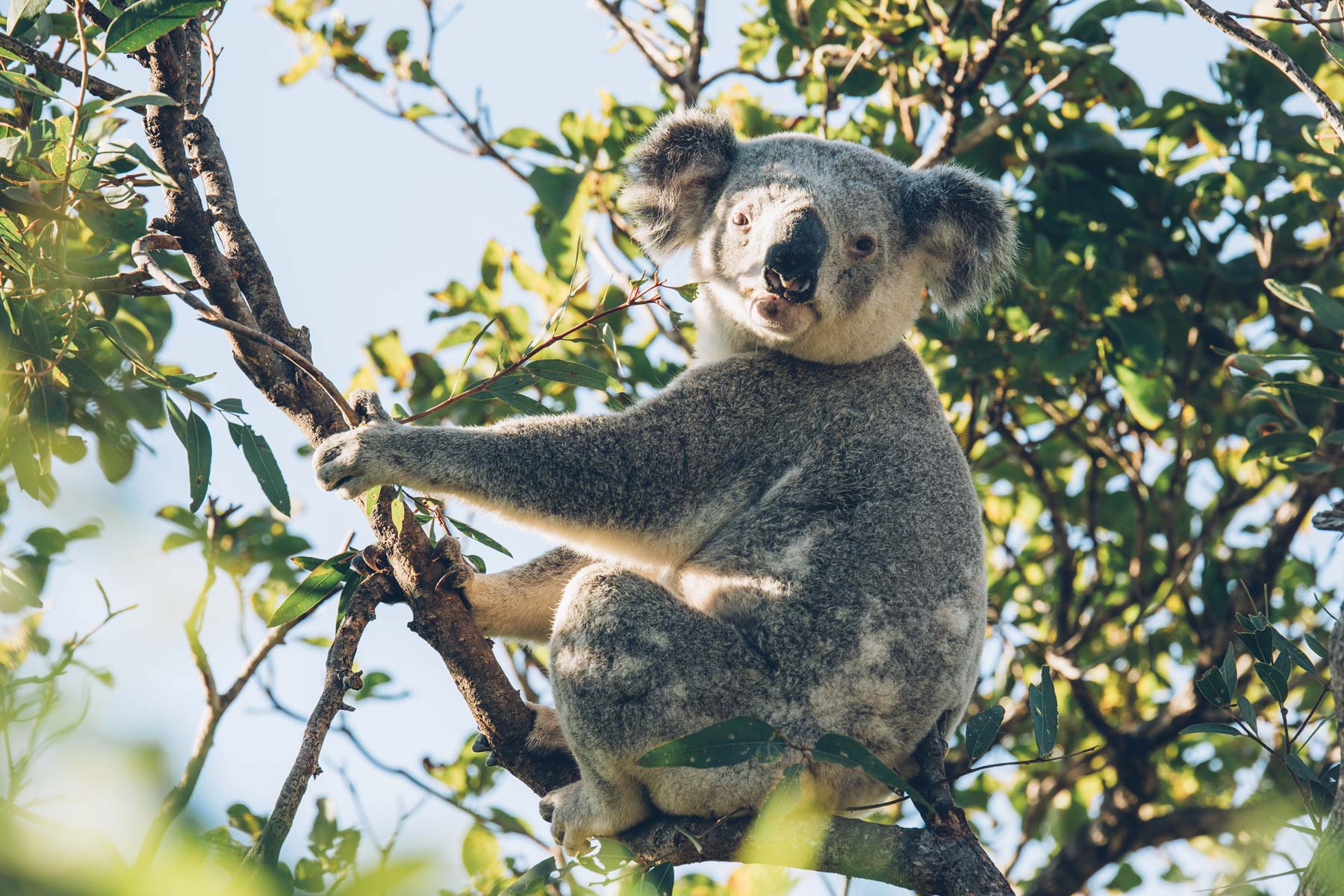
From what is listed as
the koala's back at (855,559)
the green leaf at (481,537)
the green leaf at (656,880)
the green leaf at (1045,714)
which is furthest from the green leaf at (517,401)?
the green leaf at (1045,714)

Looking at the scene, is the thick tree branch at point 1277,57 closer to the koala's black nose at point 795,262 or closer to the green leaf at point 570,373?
the koala's black nose at point 795,262

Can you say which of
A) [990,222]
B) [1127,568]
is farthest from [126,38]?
[1127,568]

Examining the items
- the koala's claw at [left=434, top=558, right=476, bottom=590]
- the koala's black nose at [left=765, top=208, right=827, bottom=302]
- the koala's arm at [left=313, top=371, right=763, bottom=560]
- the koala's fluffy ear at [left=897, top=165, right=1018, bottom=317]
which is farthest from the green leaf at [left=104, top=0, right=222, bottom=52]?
the koala's fluffy ear at [left=897, top=165, right=1018, bottom=317]

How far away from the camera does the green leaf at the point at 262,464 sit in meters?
2.65

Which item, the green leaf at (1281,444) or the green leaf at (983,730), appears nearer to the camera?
the green leaf at (983,730)

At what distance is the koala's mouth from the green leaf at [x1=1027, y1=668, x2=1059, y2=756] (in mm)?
1328

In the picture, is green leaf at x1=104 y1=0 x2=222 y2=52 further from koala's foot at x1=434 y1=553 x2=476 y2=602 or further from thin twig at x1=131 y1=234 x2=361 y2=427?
koala's foot at x1=434 y1=553 x2=476 y2=602

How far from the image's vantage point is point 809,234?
347 cm

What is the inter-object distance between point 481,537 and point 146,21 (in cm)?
130

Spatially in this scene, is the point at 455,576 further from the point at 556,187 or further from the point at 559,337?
the point at 556,187

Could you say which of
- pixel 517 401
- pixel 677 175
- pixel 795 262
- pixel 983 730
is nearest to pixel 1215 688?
pixel 983 730

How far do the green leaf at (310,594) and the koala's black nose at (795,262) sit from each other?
4.76 ft

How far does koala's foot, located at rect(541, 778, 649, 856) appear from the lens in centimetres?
285

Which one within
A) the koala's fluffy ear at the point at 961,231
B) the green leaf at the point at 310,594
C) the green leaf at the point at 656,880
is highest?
the koala's fluffy ear at the point at 961,231
